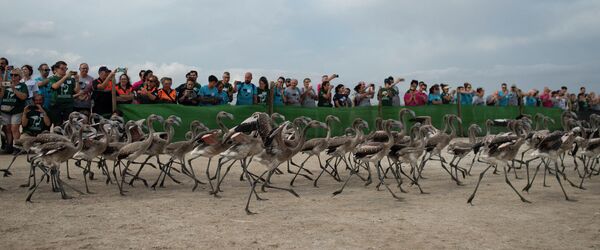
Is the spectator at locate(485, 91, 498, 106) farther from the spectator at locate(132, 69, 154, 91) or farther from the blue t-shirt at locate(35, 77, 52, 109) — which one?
the blue t-shirt at locate(35, 77, 52, 109)

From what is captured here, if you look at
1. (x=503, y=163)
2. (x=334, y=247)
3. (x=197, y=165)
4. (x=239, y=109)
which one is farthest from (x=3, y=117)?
(x=503, y=163)

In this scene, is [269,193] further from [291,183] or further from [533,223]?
[533,223]

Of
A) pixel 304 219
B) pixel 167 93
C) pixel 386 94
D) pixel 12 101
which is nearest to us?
pixel 304 219

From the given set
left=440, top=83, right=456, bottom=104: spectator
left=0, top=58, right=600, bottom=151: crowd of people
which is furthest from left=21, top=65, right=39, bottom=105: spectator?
left=440, top=83, right=456, bottom=104: spectator

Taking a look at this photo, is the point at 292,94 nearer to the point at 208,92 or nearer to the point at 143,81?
the point at 208,92

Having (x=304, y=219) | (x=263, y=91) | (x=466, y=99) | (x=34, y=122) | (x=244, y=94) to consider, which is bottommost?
(x=304, y=219)

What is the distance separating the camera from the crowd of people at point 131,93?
Answer: 14078 mm

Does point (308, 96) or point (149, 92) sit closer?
point (149, 92)

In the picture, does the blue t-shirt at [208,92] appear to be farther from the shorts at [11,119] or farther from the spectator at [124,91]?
the shorts at [11,119]

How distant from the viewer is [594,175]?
12.2 m

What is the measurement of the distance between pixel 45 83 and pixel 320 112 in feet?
30.1

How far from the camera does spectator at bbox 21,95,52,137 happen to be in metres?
14.0

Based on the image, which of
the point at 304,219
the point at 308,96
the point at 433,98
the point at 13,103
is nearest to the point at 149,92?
the point at 13,103

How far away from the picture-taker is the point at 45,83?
14352mm
